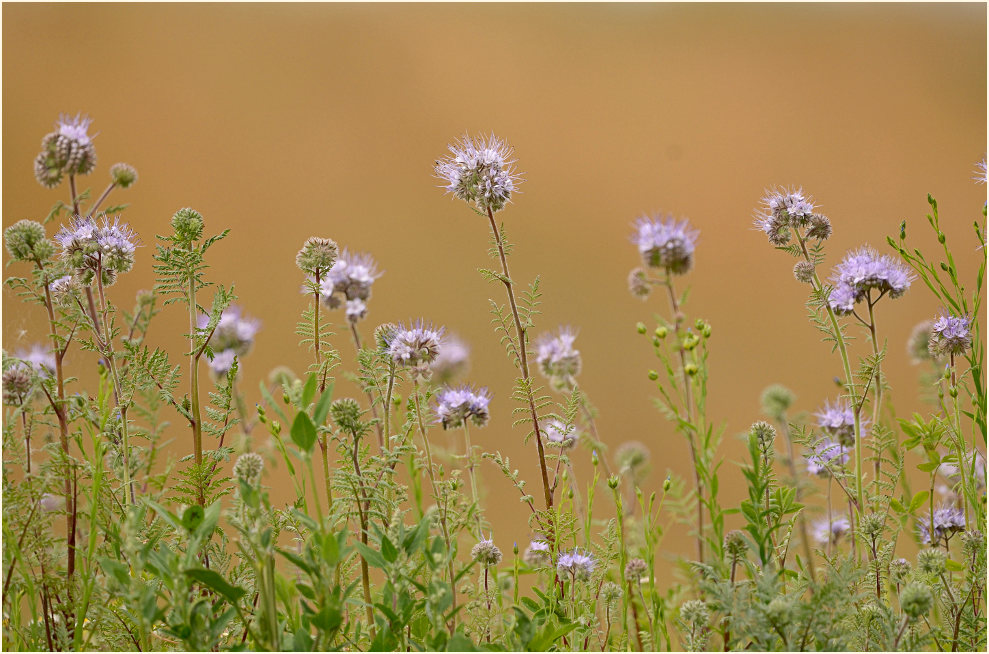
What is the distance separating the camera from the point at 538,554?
820 millimetres

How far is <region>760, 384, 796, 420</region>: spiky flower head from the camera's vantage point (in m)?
0.99

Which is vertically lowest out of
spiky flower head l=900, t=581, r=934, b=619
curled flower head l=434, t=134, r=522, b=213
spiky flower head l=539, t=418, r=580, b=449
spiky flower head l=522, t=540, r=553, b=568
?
spiky flower head l=900, t=581, r=934, b=619

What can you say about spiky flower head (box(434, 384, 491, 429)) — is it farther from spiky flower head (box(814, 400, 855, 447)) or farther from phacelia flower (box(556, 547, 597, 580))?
spiky flower head (box(814, 400, 855, 447))

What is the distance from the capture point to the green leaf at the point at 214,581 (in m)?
0.50

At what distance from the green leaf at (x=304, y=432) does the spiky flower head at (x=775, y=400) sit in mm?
670

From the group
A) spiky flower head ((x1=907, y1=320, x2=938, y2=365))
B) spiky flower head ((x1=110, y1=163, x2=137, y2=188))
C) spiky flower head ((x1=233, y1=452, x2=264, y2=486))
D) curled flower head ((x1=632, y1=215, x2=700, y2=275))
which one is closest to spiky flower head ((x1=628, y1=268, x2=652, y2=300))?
curled flower head ((x1=632, y1=215, x2=700, y2=275))

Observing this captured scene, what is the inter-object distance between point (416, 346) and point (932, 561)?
50 cm

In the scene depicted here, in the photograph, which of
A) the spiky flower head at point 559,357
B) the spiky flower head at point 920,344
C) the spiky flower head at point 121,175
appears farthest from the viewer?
the spiky flower head at point 920,344

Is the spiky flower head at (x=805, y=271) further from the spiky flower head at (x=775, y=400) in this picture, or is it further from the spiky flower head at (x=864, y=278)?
the spiky flower head at (x=775, y=400)

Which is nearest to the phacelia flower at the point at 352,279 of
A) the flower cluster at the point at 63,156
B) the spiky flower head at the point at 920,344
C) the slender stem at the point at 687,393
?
the flower cluster at the point at 63,156

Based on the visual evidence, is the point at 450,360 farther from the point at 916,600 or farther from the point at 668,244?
the point at 916,600

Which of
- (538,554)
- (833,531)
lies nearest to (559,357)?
(538,554)

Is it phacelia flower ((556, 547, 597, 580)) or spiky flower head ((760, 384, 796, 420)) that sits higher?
spiky flower head ((760, 384, 796, 420))

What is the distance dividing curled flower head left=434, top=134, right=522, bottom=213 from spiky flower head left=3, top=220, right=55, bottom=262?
41 cm
